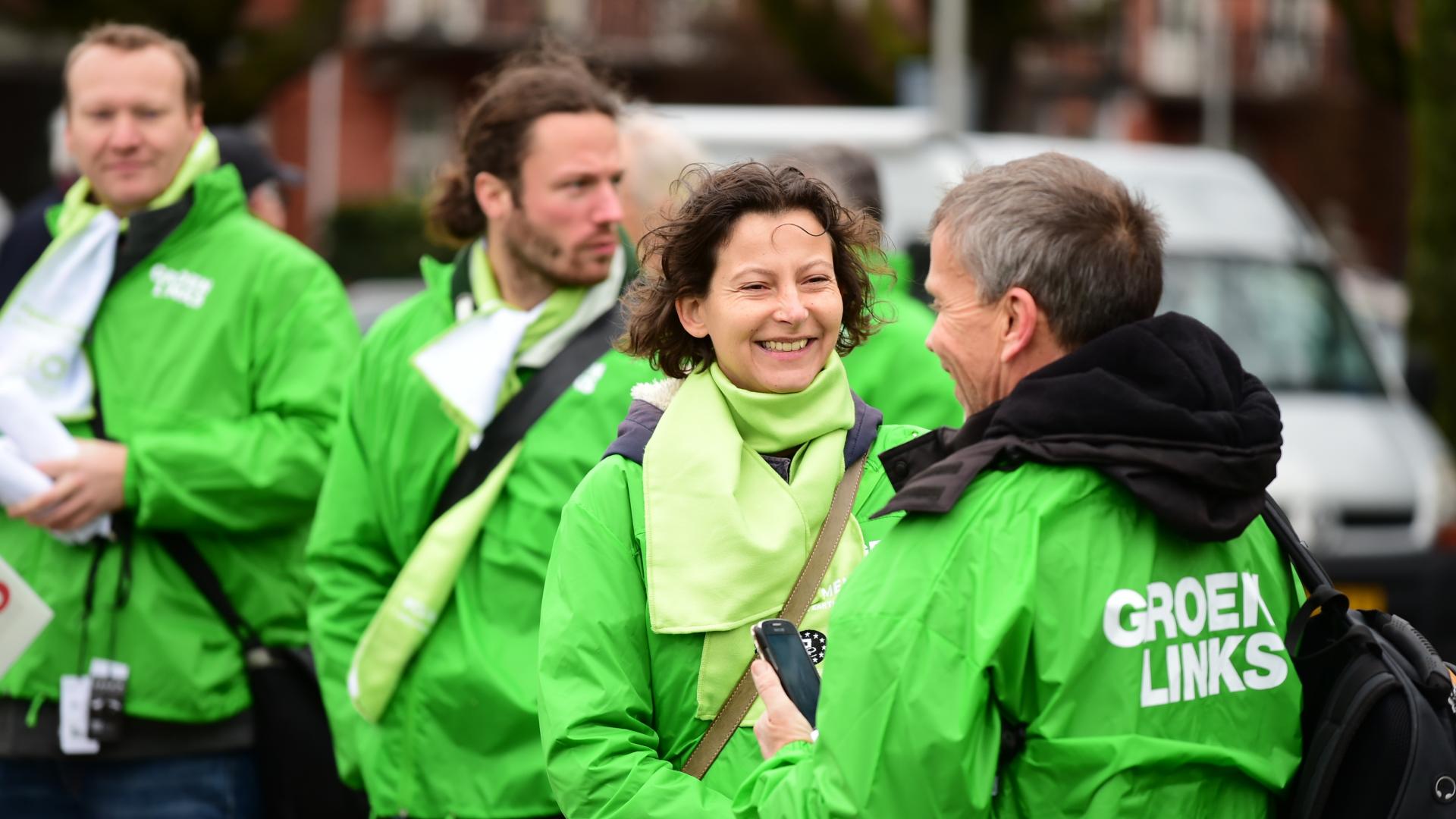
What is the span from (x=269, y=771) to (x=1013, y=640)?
2299mm

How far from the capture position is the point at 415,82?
109 ft

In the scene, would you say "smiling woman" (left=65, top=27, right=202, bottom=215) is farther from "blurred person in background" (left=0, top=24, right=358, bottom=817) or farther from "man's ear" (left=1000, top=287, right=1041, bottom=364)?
"man's ear" (left=1000, top=287, right=1041, bottom=364)

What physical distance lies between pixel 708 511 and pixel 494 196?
144 cm

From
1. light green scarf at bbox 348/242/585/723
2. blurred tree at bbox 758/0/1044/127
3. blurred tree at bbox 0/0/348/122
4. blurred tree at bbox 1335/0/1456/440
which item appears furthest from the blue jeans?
blurred tree at bbox 758/0/1044/127

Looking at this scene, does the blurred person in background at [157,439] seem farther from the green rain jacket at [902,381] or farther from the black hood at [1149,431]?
the black hood at [1149,431]

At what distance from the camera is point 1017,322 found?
245 cm

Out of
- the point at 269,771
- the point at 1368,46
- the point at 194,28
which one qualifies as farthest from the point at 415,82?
the point at 269,771

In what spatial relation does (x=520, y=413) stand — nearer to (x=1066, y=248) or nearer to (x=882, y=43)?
(x=1066, y=248)

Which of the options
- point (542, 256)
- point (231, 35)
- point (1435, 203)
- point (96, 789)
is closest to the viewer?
point (542, 256)

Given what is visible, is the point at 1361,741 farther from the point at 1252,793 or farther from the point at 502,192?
the point at 502,192

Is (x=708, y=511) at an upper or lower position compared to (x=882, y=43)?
upper

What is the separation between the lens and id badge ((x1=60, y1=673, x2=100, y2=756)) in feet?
12.3

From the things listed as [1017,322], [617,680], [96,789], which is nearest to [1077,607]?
[1017,322]

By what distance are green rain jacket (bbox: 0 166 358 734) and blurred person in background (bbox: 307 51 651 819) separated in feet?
0.90
